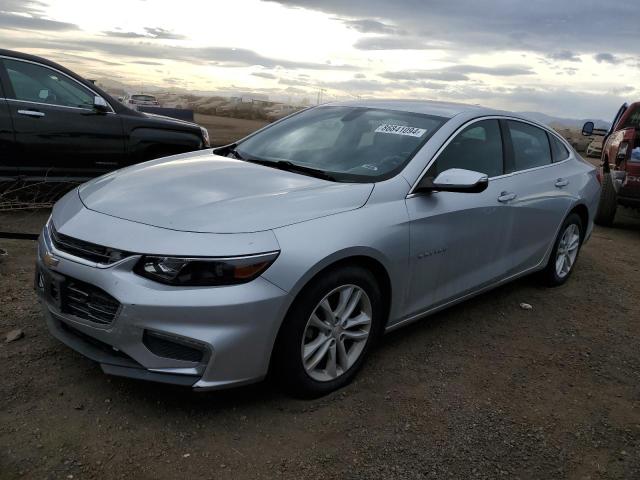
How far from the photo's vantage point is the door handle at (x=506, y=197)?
164 inches

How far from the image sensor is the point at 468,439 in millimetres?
2941

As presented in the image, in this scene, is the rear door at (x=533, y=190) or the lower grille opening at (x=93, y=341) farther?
the rear door at (x=533, y=190)

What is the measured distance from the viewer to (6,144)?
19.6ft

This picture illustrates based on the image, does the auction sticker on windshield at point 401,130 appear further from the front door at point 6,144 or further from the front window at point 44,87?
the front door at point 6,144

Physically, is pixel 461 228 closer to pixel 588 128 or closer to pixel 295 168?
pixel 295 168

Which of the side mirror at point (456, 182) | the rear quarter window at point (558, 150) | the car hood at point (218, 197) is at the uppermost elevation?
the rear quarter window at point (558, 150)

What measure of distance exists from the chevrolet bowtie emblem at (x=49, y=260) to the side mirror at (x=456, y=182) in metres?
1.98

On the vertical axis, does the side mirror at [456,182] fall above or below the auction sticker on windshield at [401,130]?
below

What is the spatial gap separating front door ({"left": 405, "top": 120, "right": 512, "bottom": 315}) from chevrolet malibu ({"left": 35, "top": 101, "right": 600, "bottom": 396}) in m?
0.01

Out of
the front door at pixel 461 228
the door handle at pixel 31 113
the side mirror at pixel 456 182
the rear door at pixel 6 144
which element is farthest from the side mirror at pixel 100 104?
the side mirror at pixel 456 182

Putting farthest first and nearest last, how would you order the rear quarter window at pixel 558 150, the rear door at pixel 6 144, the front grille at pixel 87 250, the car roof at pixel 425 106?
the rear door at pixel 6 144
the rear quarter window at pixel 558 150
the car roof at pixel 425 106
the front grille at pixel 87 250

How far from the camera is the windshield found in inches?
143

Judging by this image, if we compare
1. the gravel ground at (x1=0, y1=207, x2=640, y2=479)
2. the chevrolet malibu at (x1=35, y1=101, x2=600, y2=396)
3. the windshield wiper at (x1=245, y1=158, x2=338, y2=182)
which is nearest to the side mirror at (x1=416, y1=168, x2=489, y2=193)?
the chevrolet malibu at (x1=35, y1=101, x2=600, y2=396)

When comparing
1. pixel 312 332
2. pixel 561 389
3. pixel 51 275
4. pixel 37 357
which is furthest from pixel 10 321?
pixel 561 389
